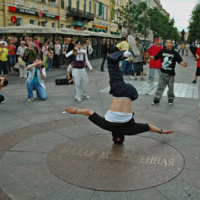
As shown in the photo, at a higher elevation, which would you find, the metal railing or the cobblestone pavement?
the metal railing

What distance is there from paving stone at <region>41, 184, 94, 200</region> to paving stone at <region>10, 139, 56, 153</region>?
1.25 meters

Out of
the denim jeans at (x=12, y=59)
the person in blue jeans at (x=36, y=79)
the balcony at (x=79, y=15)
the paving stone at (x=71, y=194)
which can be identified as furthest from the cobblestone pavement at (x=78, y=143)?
the balcony at (x=79, y=15)

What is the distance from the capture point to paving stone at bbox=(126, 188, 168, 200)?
303 cm

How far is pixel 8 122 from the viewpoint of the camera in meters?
5.93

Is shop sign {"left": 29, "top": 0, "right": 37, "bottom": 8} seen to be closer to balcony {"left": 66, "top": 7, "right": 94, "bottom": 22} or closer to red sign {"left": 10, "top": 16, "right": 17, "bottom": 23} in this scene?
red sign {"left": 10, "top": 16, "right": 17, "bottom": 23}

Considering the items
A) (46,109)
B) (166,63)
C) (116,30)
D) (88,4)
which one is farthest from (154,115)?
(116,30)

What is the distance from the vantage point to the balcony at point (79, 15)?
36000 mm

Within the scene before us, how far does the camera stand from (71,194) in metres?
3.10

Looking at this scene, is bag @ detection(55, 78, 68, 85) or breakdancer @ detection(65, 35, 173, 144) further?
bag @ detection(55, 78, 68, 85)

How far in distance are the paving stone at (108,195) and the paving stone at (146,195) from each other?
7cm

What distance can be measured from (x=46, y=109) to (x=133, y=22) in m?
40.1

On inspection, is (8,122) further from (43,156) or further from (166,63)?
(166,63)

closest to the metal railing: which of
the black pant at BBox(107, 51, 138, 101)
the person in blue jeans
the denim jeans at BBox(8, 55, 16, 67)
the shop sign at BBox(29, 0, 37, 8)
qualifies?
the shop sign at BBox(29, 0, 37, 8)

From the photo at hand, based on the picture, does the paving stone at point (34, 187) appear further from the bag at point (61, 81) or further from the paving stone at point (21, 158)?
the bag at point (61, 81)
